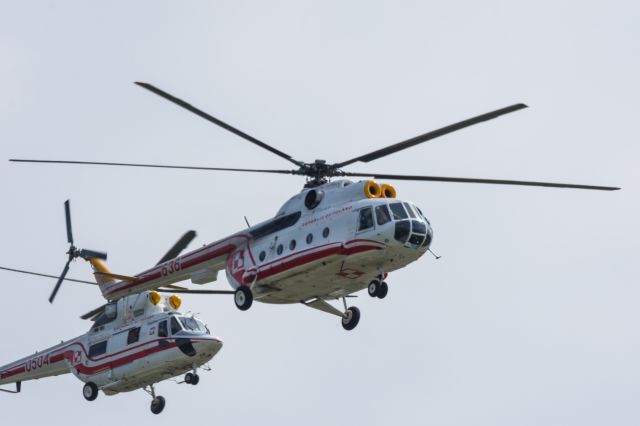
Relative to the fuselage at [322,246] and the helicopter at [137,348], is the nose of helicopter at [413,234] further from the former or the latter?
the helicopter at [137,348]

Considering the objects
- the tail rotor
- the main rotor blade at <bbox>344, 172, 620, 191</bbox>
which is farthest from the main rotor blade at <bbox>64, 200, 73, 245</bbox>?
the main rotor blade at <bbox>344, 172, 620, 191</bbox>

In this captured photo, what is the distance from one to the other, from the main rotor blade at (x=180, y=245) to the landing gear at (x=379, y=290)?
10.3 m

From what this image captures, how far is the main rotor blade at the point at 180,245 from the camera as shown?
153 ft

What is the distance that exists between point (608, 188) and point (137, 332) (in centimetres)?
1919

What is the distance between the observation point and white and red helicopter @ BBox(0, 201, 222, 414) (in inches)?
1848

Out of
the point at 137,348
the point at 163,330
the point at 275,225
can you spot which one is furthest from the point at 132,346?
the point at 275,225

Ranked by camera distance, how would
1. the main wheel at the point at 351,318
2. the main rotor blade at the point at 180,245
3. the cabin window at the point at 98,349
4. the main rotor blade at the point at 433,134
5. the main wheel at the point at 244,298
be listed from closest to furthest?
the main rotor blade at the point at 433,134, the main wheel at the point at 244,298, the main wheel at the point at 351,318, the main rotor blade at the point at 180,245, the cabin window at the point at 98,349

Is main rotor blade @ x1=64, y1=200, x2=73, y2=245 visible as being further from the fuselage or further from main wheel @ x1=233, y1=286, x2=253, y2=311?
main wheel @ x1=233, y1=286, x2=253, y2=311

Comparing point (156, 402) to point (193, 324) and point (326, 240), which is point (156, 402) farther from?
point (326, 240)

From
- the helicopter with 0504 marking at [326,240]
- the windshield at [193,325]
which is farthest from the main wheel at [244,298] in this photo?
the windshield at [193,325]

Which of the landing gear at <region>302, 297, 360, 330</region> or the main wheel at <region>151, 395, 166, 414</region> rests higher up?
the landing gear at <region>302, 297, 360, 330</region>

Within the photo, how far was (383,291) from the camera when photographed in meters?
38.8

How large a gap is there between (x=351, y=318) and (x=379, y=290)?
9.22 ft

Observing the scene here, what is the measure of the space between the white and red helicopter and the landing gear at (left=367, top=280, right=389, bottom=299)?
10.0 m
